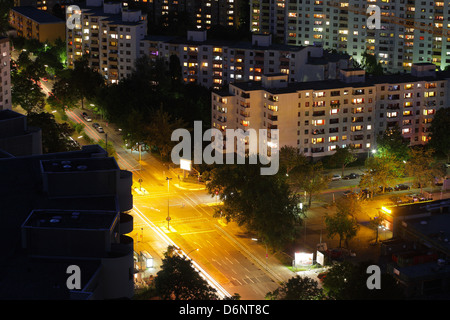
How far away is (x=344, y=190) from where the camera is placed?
270 feet

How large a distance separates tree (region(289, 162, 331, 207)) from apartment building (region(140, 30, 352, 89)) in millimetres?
29985

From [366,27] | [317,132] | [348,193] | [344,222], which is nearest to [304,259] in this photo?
[344,222]

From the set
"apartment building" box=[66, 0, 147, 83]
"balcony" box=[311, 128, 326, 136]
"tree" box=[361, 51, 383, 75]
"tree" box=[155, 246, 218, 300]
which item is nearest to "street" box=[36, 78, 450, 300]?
"balcony" box=[311, 128, 326, 136]

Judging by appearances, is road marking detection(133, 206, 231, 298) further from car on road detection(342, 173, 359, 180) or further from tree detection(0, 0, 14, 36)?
tree detection(0, 0, 14, 36)

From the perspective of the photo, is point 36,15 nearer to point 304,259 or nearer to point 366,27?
point 366,27

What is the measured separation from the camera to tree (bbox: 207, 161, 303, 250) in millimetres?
66938

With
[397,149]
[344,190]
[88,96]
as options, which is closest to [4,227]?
[344,190]

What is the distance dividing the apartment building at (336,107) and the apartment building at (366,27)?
30728 mm

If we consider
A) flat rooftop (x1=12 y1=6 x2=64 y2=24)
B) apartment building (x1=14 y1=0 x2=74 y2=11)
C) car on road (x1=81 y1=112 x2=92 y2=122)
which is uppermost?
apartment building (x1=14 y1=0 x2=74 y2=11)

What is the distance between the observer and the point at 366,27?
132m

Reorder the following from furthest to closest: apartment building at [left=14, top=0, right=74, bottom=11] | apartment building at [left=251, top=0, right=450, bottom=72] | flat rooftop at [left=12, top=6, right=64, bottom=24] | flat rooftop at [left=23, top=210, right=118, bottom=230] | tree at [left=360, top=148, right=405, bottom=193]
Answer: apartment building at [left=14, top=0, right=74, bottom=11] → flat rooftop at [left=12, top=6, right=64, bottom=24] → apartment building at [left=251, top=0, right=450, bottom=72] → tree at [left=360, top=148, right=405, bottom=193] → flat rooftop at [left=23, top=210, right=118, bottom=230]

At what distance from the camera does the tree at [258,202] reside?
6694cm

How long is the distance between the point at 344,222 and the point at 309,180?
10.3m

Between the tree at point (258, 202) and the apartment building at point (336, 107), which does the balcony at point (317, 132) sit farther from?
the tree at point (258, 202)
